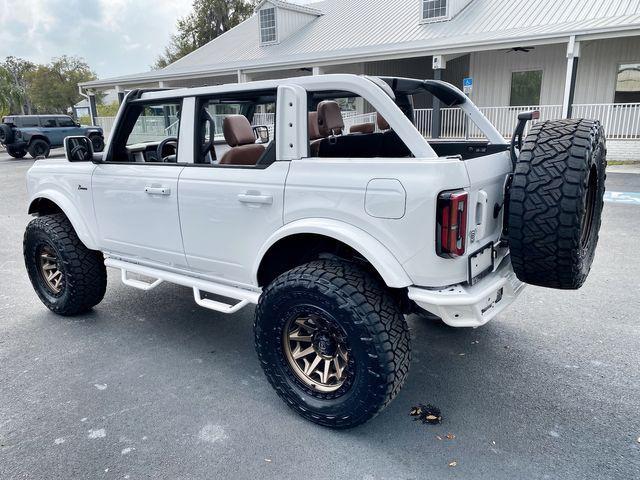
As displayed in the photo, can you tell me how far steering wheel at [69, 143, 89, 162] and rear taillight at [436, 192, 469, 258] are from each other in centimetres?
290

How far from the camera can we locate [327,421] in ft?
8.88

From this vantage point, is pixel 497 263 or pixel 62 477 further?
pixel 497 263

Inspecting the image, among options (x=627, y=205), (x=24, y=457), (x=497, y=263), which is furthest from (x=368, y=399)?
(x=627, y=205)

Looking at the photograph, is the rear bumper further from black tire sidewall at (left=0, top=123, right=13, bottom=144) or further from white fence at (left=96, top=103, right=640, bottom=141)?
black tire sidewall at (left=0, top=123, right=13, bottom=144)

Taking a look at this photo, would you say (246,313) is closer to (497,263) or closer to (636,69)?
(497,263)

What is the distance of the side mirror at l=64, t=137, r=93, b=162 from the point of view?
12.6 feet

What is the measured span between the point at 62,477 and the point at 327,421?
1348 millimetres

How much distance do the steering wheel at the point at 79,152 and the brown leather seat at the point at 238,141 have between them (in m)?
1.24

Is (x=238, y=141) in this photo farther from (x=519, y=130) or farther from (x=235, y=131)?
(x=519, y=130)

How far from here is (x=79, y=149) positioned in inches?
152

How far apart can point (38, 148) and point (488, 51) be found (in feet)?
61.1

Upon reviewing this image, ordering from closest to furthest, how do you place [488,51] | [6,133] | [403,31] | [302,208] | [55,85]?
[302,208] < [488,51] < [403,31] < [6,133] < [55,85]

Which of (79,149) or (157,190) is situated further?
(79,149)

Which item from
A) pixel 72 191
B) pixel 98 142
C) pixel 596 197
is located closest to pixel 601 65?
pixel 596 197
